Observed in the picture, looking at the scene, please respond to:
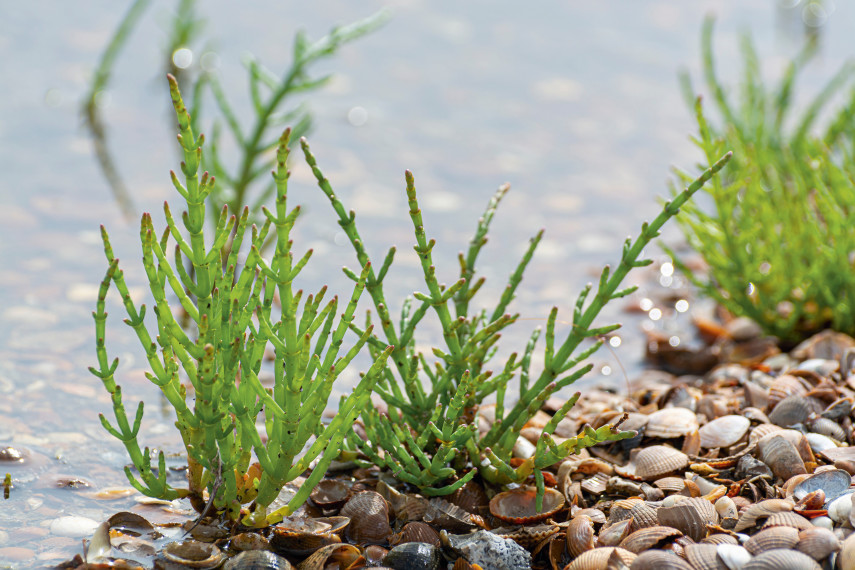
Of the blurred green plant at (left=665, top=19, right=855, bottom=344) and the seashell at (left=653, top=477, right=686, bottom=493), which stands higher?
the blurred green plant at (left=665, top=19, right=855, bottom=344)

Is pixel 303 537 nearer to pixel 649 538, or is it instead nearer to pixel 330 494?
pixel 330 494

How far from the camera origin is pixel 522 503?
2338 mm

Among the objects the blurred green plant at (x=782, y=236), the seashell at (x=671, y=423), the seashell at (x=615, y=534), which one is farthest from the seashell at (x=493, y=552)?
the blurred green plant at (x=782, y=236)

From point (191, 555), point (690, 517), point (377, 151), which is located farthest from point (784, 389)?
point (377, 151)

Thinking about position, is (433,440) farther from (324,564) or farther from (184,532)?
(184,532)

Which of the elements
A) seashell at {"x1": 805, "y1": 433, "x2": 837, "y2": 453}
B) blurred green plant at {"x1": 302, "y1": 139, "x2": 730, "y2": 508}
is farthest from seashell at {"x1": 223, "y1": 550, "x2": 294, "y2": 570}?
seashell at {"x1": 805, "y1": 433, "x2": 837, "y2": 453}

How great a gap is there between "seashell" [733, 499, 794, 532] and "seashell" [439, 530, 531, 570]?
1.70 ft

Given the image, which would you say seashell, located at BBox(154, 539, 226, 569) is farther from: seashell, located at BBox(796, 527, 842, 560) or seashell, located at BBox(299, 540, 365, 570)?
seashell, located at BBox(796, 527, 842, 560)

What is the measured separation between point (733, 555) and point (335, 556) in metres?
0.91

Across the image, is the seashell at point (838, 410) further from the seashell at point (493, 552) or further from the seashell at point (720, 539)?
the seashell at point (493, 552)

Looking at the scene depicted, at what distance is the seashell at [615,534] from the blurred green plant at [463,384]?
197 mm

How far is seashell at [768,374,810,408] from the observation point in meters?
2.76

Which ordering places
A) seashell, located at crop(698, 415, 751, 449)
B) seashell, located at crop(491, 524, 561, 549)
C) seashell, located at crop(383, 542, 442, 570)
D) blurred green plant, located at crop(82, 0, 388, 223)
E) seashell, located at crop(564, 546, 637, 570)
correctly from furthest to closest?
blurred green plant, located at crop(82, 0, 388, 223) → seashell, located at crop(698, 415, 751, 449) → seashell, located at crop(491, 524, 561, 549) → seashell, located at crop(383, 542, 442, 570) → seashell, located at crop(564, 546, 637, 570)

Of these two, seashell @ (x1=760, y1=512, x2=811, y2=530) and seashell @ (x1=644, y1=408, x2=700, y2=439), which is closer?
seashell @ (x1=760, y1=512, x2=811, y2=530)
